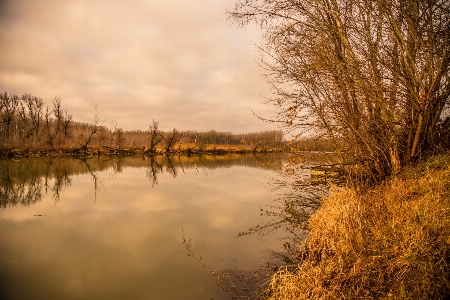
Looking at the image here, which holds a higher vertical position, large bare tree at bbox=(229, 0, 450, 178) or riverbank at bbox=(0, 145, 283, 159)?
large bare tree at bbox=(229, 0, 450, 178)

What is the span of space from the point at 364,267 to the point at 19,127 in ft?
189

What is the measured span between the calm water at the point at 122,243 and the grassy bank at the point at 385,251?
1.24 meters

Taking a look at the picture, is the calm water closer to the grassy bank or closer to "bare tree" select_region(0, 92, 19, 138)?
the grassy bank

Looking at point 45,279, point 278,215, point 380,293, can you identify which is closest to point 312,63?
point 278,215

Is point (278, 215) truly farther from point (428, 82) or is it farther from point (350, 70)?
point (428, 82)

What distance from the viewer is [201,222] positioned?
7016mm

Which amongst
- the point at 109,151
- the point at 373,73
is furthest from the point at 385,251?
the point at 109,151

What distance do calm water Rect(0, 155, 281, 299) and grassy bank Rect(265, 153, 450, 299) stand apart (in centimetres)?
124

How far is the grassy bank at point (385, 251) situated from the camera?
9.02ft

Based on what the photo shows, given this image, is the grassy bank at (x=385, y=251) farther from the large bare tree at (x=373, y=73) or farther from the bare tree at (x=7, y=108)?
the bare tree at (x=7, y=108)

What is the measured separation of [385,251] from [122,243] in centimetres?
507

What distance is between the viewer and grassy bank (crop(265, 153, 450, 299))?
2.75m

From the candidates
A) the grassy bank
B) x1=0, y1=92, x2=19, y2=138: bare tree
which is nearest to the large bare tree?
the grassy bank

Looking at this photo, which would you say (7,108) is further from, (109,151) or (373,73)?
(373,73)
